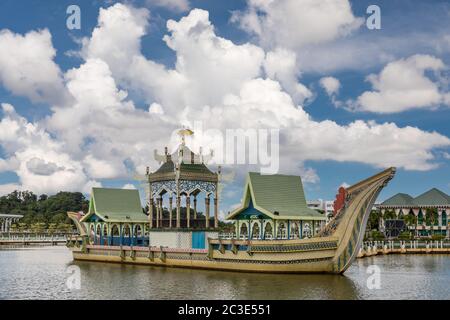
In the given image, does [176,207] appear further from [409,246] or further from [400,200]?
[400,200]

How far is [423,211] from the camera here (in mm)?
97250

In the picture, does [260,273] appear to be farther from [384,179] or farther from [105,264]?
[105,264]

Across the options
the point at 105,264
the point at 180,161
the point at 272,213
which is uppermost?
the point at 180,161

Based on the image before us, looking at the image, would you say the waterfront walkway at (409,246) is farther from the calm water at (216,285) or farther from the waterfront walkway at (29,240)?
the waterfront walkway at (29,240)

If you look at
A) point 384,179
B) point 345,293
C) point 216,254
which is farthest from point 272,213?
point 345,293

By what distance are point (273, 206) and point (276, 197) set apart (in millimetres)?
922

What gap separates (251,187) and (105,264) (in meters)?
16.4

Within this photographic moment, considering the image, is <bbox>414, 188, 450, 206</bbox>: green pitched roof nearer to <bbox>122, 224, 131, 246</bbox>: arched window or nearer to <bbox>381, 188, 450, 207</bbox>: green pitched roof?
Answer: <bbox>381, 188, 450, 207</bbox>: green pitched roof

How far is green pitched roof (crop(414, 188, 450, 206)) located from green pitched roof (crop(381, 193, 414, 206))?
43.7 inches

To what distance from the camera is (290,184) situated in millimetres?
41844

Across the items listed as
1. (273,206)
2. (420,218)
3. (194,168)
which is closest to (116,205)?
(194,168)
